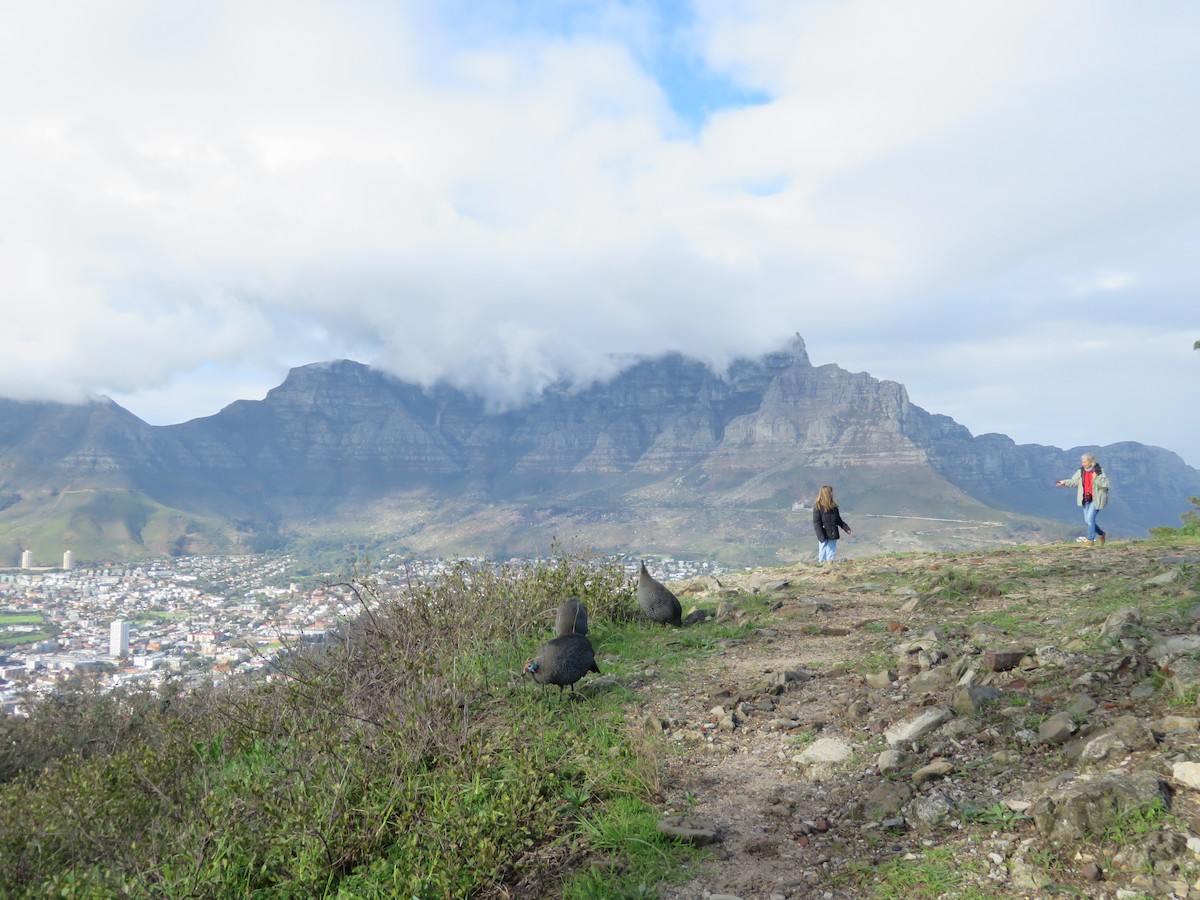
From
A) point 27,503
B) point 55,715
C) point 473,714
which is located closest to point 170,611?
point 55,715

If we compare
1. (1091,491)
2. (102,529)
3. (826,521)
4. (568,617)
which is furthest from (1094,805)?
(102,529)

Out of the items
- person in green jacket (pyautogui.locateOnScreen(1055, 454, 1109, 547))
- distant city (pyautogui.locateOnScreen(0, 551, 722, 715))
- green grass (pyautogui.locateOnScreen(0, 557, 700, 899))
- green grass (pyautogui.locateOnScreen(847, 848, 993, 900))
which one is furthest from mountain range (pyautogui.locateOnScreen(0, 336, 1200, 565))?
green grass (pyautogui.locateOnScreen(847, 848, 993, 900))

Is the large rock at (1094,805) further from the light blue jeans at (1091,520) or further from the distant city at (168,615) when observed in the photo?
the light blue jeans at (1091,520)

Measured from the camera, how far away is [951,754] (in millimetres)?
5000

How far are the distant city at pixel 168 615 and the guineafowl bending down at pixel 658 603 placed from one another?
1.64 meters

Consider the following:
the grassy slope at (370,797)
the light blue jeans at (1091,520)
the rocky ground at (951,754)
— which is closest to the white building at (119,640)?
the grassy slope at (370,797)

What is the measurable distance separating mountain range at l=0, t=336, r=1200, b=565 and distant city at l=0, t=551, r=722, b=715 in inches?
812

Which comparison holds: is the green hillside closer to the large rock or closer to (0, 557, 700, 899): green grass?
(0, 557, 700, 899): green grass

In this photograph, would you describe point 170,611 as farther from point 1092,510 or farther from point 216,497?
point 216,497

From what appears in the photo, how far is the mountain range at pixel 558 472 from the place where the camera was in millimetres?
80438

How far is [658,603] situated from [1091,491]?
11.5m

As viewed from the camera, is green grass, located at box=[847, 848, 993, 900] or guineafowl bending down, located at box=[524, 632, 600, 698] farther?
guineafowl bending down, located at box=[524, 632, 600, 698]

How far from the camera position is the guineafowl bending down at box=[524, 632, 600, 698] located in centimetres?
690

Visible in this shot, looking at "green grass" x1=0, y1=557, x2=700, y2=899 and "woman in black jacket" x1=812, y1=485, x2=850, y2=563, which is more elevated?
"woman in black jacket" x1=812, y1=485, x2=850, y2=563
